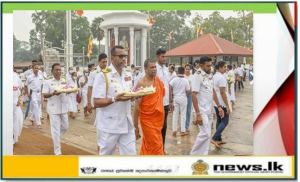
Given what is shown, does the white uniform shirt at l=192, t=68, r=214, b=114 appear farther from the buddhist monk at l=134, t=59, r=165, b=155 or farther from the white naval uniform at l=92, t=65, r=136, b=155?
the white naval uniform at l=92, t=65, r=136, b=155

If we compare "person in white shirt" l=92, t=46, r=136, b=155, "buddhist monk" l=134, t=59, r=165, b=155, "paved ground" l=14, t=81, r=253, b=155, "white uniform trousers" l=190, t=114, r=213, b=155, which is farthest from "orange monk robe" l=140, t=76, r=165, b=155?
"paved ground" l=14, t=81, r=253, b=155

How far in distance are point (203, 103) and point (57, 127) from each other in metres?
2.45

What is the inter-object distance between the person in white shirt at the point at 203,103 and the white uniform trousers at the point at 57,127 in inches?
85.2

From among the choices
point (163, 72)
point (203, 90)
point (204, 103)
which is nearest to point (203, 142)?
point (204, 103)

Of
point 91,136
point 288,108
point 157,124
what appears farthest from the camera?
point 91,136

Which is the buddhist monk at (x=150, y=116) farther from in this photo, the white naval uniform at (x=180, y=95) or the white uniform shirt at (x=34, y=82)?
the white uniform shirt at (x=34, y=82)

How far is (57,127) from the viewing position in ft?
18.3

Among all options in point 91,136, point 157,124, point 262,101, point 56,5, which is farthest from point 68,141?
point 262,101

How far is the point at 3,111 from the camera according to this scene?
3932 mm

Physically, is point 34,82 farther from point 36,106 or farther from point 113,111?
point 113,111

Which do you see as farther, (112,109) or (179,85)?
(179,85)

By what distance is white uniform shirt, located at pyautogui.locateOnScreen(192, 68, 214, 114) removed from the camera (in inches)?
206

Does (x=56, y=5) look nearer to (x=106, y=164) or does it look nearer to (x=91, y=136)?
(x=106, y=164)

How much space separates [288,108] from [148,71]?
1877 millimetres
